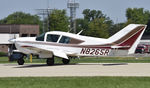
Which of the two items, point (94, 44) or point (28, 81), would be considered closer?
point (28, 81)

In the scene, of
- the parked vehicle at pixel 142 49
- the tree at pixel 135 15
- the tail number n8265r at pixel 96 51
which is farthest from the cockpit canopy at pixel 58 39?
the tree at pixel 135 15

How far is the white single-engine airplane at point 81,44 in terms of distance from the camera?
81.6 feet

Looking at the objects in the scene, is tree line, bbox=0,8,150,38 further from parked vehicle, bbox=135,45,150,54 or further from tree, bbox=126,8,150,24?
parked vehicle, bbox=135,45,150,54

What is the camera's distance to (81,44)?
25.8 metres

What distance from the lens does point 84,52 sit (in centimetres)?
2583

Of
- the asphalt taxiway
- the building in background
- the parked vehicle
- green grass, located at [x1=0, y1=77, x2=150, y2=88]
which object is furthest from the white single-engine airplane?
the building in background

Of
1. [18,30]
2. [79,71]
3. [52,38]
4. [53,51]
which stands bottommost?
[18,30]

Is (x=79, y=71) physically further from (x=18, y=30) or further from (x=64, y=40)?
(x=18, y=30)

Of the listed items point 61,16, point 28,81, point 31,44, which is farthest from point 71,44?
point 61,16

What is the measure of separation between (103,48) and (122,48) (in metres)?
1.26

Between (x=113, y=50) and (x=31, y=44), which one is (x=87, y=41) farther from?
(x=31, y=44)

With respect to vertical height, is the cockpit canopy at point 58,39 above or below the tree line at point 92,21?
above

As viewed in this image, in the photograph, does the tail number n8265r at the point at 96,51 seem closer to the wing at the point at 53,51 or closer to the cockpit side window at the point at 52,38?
the wing at the point at 53,51

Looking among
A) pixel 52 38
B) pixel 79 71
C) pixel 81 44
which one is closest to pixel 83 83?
pixel 79 71
